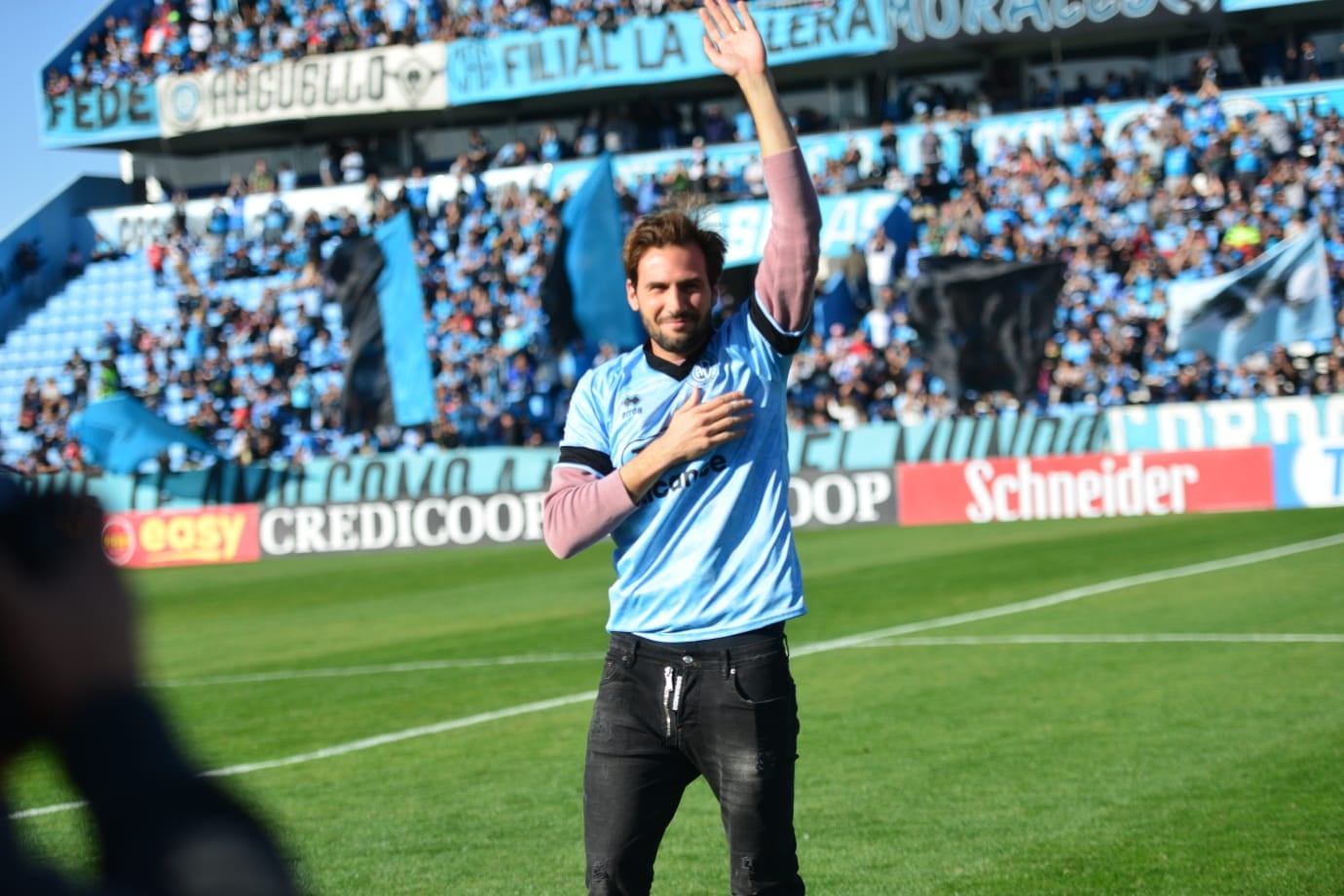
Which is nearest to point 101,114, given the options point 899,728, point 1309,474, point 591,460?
point 1309,474

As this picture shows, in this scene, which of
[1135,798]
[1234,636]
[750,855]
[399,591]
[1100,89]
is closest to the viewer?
[750,855]

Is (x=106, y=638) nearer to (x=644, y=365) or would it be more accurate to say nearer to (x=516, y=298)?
(x=644, y=365)

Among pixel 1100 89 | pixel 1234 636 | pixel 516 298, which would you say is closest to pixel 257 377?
pixel 516 298

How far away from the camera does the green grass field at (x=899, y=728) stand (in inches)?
298

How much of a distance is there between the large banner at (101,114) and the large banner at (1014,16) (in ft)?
66.8

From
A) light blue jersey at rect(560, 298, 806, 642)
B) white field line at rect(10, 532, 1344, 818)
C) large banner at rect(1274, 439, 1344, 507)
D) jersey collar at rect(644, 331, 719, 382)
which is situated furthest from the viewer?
large banner at rect(1274, 439, 1344, 507)

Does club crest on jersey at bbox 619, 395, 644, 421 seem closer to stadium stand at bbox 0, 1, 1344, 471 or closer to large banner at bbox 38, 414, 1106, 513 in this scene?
large banner at bbox 38, 414, 1106, 513

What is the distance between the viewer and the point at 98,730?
1.40m

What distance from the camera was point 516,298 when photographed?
124 feet

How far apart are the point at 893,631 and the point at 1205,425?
13862mm

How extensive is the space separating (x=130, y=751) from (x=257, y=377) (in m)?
37.8

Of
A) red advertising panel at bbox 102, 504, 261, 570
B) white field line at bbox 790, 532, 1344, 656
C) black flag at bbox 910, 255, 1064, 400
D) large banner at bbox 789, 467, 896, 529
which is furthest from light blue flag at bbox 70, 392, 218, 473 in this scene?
white field line at bbox 790, 532, 1344, 656

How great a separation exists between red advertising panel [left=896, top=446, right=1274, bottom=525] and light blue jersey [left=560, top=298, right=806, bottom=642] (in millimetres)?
23010

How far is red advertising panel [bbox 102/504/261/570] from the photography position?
29938 millimetres
